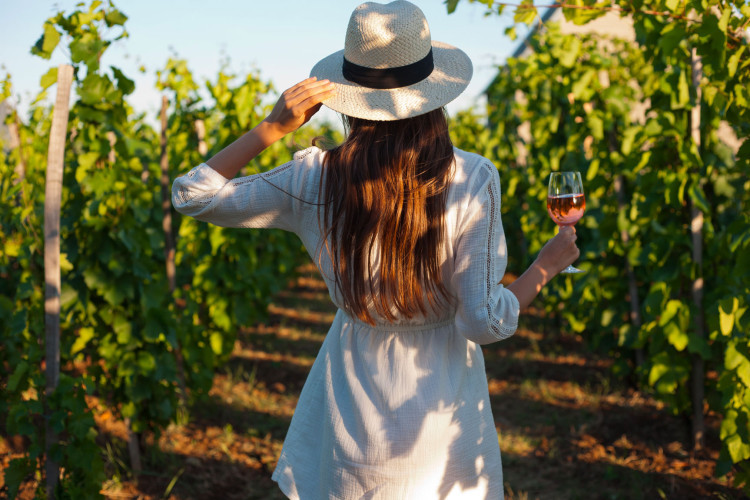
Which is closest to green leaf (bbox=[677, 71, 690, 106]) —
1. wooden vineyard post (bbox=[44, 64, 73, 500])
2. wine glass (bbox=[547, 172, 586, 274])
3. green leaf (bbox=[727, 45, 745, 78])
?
green leaf (bbox=[727, 45, 745, 78])

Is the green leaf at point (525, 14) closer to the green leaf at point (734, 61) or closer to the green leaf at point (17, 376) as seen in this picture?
the green leaf at point (734, 61)

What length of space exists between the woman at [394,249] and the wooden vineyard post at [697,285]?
7.72 feet

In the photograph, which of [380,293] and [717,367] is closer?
[380,293]

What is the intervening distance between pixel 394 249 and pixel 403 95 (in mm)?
357

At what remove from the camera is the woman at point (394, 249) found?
58.4 inches

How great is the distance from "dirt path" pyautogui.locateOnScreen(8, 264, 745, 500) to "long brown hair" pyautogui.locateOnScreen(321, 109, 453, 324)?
2397 mm

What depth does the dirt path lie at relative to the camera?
356 centimetres

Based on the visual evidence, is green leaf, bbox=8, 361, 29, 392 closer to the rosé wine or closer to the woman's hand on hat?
the woman's hand on hat

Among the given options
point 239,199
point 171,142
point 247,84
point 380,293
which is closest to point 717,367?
point 380,293

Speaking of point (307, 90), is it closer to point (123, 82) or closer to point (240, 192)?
point (240, 192)

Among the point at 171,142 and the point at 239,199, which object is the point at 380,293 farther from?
the point at 171,142

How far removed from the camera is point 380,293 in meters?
1.56

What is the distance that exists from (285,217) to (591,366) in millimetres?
4764

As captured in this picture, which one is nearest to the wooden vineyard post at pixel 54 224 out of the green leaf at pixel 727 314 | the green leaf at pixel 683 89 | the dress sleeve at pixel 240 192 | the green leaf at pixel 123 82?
the green leaf at pixel 123 82
